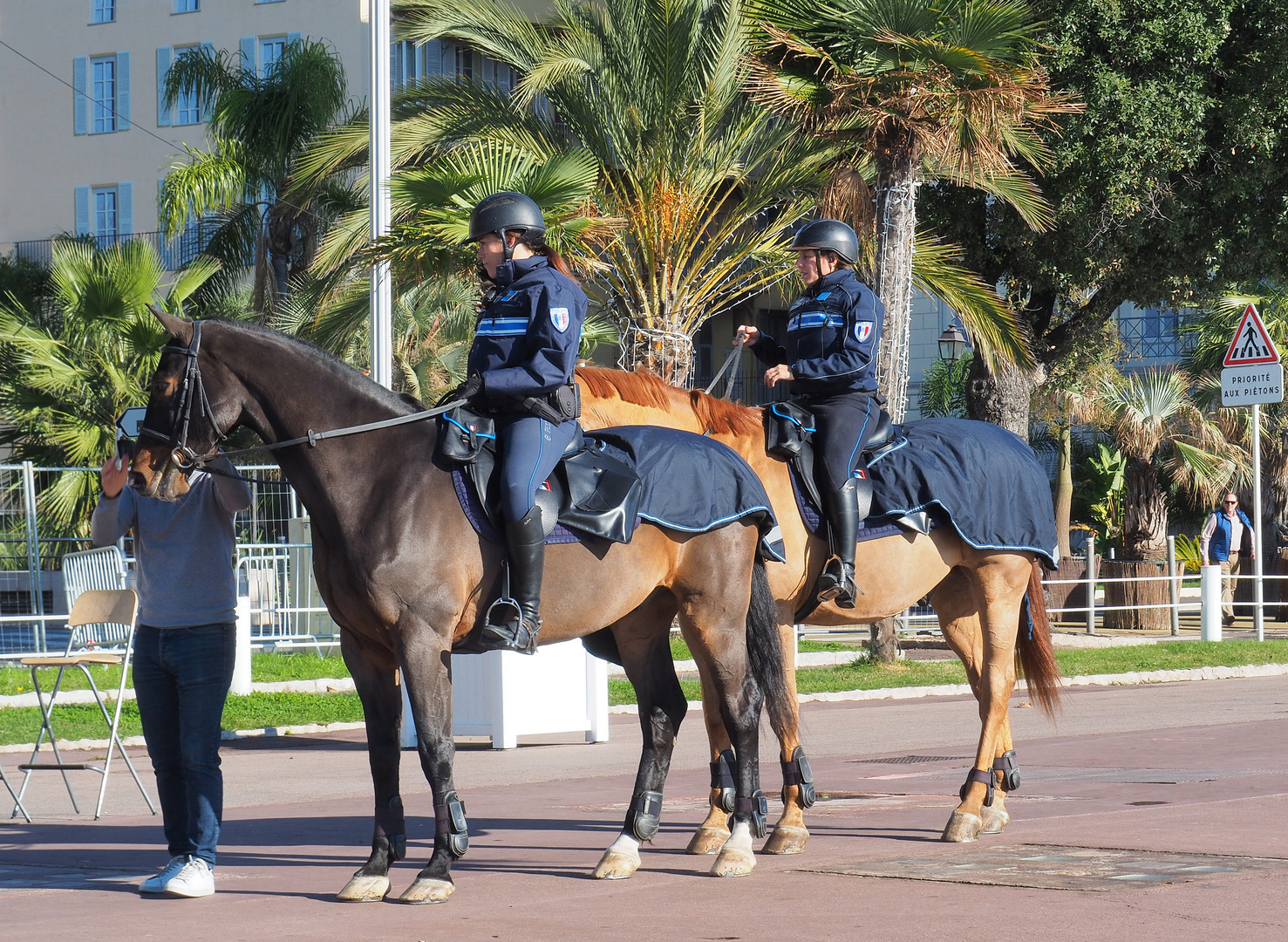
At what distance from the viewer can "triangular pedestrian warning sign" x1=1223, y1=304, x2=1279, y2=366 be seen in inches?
777

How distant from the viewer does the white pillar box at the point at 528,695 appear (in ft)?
39.5

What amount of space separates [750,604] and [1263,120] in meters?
17.1

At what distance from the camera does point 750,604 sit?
7.39m

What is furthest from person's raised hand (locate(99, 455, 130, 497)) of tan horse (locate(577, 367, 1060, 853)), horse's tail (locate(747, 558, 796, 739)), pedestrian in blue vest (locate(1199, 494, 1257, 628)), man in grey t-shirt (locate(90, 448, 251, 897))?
pedestrian in blue vest (locate(1199, 494, 1257, 628))

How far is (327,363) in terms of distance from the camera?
650 cm

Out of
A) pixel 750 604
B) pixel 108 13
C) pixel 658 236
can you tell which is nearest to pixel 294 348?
pixel 750 604

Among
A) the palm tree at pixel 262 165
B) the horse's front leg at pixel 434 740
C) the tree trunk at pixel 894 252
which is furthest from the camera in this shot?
the palm tree at pixel 262 165

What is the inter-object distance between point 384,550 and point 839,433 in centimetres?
261

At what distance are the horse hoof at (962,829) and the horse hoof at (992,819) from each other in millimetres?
219

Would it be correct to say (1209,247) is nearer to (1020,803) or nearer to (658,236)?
(658,236)

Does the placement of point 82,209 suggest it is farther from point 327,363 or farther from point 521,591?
point 521,591

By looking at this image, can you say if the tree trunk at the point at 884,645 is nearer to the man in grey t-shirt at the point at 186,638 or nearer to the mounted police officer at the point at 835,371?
the mounted police officer at the point at 835,371

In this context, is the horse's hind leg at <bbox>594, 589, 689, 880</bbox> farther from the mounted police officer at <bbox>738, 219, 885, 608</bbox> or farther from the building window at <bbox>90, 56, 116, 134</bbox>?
the building window at <bbox>90, 56, 116, 134</bbox>

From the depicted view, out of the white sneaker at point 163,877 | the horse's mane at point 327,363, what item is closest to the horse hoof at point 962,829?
the horse's mane at point 327,363
